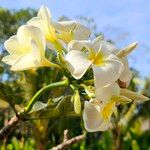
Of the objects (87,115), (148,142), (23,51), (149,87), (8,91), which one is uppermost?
(23,51)

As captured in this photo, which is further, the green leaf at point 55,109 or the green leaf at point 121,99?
the green leaf at point 55,109

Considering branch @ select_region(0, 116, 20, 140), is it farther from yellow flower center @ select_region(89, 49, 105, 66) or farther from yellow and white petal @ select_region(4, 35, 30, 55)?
yellow flower center @ select_region(89, 49, 105, 66)

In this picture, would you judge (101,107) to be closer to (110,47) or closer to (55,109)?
(110,47)

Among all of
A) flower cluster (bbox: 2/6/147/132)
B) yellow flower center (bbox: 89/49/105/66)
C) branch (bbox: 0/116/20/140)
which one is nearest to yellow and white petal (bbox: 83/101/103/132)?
flower cluster (bbox: 2/6/147/132)

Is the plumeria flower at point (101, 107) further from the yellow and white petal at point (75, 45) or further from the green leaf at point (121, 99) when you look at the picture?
the yellow and white petal at point (75, 45)

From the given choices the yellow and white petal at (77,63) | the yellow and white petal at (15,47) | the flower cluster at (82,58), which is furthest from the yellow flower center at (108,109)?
the yellow and white petal at (15,47)

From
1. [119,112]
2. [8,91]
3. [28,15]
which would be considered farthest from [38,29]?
[28,15]

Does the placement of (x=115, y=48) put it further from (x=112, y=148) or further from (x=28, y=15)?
(x=28, y=15)
